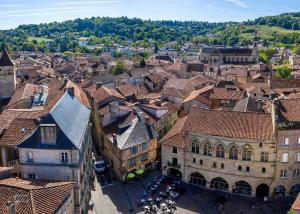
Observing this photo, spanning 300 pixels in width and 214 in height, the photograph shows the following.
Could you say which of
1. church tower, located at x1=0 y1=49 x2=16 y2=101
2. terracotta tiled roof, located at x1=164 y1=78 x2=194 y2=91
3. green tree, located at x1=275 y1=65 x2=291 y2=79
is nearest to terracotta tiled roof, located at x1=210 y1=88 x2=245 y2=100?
terracotta tiled roof, located at x1=164 y1=78 x2=194 y2=91

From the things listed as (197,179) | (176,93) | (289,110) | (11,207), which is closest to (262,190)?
(197,179)

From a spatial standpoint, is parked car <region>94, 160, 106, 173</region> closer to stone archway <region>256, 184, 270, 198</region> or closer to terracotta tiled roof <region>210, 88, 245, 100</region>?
stone archway <region>256, 184, 270, 198</region>

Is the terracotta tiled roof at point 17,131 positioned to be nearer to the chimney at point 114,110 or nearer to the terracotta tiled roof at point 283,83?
the chimney at point 114,110

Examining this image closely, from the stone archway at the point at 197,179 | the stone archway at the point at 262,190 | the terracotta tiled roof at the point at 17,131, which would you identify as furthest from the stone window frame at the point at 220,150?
the terracotta tiled roof at the point at 17,131

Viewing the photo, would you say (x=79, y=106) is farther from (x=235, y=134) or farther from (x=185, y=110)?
(x=185, y=110)

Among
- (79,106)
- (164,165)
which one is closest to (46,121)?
(79,106)

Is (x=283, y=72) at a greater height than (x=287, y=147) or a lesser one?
lesser

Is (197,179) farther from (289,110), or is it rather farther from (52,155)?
(52,155)
